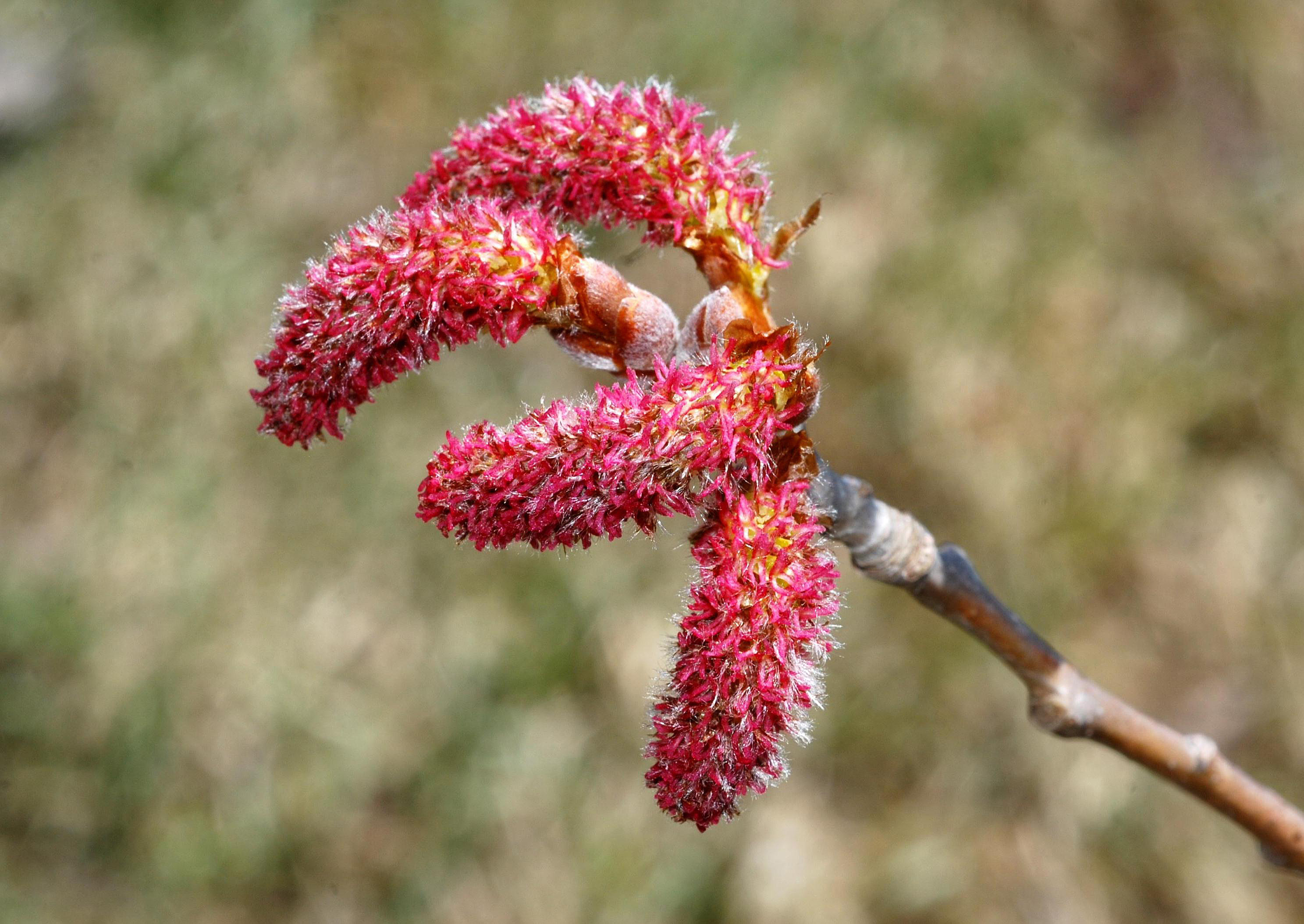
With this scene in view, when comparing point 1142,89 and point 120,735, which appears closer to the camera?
point 120,735

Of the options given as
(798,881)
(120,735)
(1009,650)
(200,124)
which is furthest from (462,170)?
(200,124)

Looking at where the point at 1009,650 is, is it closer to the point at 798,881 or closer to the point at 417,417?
the point at 798,881

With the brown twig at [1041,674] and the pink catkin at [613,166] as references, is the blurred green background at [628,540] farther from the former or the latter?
the pink catkin at [613,166]

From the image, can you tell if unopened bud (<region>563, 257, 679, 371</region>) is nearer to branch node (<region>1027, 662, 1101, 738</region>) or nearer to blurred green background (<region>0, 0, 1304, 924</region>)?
branch node (<region>1027, 662, 1101, 738</region>)

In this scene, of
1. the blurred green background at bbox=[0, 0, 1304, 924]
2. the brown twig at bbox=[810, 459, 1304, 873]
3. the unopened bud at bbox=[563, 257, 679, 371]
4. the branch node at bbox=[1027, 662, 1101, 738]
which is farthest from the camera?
the blurred green background at bbox=[0, 0, 1304, 924]

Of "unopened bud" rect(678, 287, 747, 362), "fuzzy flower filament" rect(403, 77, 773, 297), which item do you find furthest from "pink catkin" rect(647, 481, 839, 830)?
"fuzzy flower filament" rect(403, 77, 773, 297)

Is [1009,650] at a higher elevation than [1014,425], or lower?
lower
